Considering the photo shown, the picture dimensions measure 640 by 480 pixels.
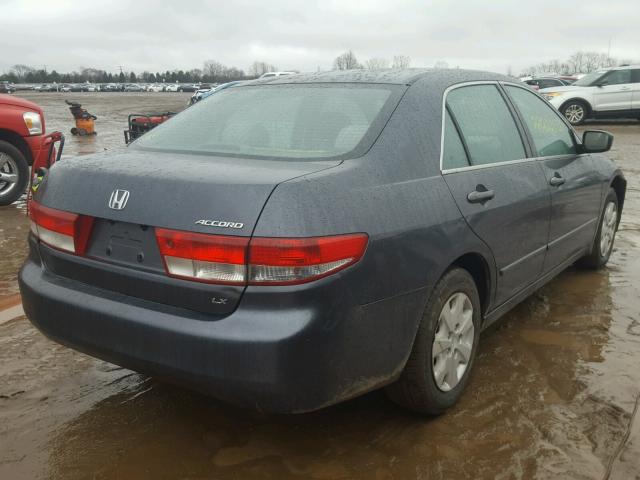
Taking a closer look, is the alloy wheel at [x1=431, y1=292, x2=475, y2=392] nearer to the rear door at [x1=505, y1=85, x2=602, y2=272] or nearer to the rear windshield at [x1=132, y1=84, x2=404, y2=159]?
the rear windshield at [x1=132, y1=84, x2=404, y2=159]

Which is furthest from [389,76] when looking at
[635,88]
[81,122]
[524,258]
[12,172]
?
[635,88]

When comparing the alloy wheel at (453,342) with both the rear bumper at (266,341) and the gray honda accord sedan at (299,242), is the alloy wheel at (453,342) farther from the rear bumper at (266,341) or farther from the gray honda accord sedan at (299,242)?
the rear bumper at (266,341)

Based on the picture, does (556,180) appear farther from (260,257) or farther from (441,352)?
(260,257)

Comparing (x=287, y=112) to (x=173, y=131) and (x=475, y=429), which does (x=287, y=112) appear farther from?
(x=475, y=429)

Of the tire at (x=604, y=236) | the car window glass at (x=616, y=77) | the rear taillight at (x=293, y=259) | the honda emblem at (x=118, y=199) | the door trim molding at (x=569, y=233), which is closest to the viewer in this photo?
the rear taillight at (x=293, y=259)

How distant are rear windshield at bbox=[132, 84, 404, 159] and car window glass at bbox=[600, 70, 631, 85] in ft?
59.6

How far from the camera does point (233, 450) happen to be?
2525 mm

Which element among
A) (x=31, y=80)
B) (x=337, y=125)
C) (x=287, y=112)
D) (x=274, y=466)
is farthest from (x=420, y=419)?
(x=31, y=80)

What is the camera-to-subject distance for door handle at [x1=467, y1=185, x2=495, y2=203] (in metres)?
2.77

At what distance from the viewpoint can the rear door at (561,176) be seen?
3.63 metres

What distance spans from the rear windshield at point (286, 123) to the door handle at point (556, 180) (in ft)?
4.18

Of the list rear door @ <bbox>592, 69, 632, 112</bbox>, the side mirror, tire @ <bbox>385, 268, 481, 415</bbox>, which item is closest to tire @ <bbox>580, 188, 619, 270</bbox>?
the side mirror

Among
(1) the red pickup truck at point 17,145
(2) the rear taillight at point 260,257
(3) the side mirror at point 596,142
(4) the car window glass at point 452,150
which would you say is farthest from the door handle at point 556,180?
(1) the red pickup truck at point 17,145

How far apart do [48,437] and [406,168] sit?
1902 mm
